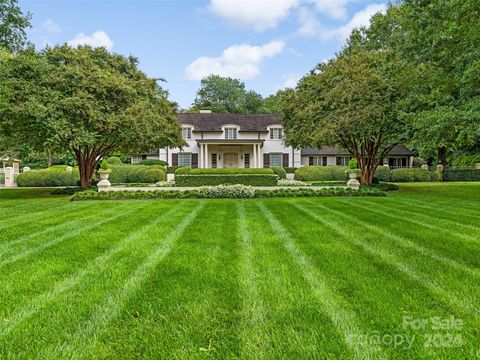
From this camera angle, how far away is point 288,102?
20281mm

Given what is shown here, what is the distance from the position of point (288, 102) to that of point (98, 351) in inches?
759

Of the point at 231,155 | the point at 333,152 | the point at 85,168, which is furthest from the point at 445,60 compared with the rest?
the point at 333,152

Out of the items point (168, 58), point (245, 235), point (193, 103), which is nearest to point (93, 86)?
Answer: point (168, 58)

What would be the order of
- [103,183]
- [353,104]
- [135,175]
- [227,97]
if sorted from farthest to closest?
1. [227,97]
2. [135,175]
3. [353,104]
4. [103,183]

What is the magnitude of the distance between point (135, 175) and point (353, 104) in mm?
17846

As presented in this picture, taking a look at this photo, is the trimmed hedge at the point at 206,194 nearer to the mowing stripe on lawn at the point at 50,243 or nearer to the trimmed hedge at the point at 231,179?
the trimmed hedge at the point at 231,179

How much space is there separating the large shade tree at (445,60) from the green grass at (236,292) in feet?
21.2

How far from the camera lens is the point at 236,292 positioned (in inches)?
131

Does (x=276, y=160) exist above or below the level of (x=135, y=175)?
above

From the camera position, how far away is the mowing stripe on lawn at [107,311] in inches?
92.4

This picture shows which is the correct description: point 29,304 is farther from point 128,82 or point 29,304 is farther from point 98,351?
point 128,82

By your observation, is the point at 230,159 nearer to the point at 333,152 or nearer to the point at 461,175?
the point at 333,152

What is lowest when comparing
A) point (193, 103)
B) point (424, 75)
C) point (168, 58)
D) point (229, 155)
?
point (229, 155)

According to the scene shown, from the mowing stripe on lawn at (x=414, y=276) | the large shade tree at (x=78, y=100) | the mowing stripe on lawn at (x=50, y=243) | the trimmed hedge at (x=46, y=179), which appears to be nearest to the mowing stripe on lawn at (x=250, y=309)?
the mowing stripe on lawn at (x=414, y=276)
